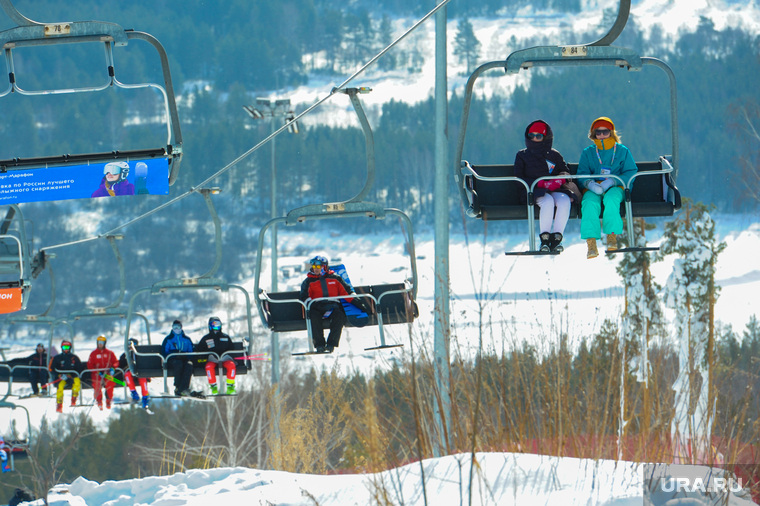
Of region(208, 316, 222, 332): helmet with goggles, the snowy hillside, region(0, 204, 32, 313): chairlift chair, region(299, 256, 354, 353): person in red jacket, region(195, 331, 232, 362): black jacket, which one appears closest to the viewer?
region(299, 256, 354, 353): person in red jacket

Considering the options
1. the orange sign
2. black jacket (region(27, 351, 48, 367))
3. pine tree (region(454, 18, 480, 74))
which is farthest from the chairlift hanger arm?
pine tree (region(454, 18, 480, 74))

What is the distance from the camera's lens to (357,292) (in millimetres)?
9172

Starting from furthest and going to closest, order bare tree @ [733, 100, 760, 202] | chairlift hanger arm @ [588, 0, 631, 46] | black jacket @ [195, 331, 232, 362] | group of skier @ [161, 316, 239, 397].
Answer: bare tree @ [733, 100, 760, 202], black jacket @ [195, 331, 232, 362], group of skier @ [161, 316, 239, 397], chairlift hanger arm @ [588, 0, 631, 46]

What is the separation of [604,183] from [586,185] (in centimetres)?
14

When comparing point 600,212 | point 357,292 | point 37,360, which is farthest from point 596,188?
point 37,360

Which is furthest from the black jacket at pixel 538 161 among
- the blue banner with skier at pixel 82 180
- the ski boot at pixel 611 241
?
the blue banner with skier at pixel 82 180

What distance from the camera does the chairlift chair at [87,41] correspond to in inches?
259

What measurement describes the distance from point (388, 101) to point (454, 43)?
24612mm

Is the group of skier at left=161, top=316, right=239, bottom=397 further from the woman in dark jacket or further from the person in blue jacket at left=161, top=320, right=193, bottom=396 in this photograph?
the woman in dark jacket

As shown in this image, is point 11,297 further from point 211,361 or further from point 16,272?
point 211,361

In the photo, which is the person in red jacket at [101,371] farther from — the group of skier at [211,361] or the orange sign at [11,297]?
the orange sign at [11,297]

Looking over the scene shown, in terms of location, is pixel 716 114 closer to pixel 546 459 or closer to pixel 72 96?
pixel 72 96

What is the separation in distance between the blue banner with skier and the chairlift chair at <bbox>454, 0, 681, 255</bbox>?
2298 mm

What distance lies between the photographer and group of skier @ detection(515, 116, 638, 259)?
663 cm
